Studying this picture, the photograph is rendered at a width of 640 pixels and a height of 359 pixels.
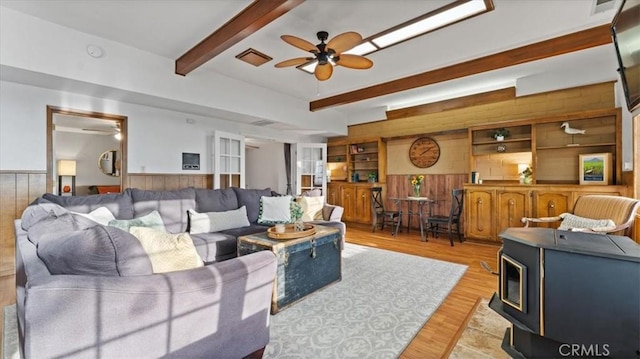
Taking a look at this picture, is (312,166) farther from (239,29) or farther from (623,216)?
(623,216)

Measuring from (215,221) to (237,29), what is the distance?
2186 millimetres

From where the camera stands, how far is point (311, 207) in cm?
430

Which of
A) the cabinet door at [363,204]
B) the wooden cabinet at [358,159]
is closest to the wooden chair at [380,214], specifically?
the cabinet door at [363,204]

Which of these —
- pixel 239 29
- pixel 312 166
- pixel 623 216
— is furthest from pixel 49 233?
pixel 312 166

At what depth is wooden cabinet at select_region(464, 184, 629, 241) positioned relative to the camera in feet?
12.9

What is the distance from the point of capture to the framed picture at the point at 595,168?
151 inches

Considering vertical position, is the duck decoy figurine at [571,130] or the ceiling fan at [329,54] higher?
the ceiling fan at [329,54]

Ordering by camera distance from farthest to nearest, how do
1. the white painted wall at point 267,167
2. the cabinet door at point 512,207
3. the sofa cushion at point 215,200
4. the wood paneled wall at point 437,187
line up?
1. the white painted wall at point 267,167
2. the wood paneled wall at point 437,187
3. the cabinet door at point 512,207
4. the sofa cushion at point 215,200

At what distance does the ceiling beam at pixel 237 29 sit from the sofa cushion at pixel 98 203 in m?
1.81

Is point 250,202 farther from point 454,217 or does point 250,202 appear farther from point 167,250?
point 454,217

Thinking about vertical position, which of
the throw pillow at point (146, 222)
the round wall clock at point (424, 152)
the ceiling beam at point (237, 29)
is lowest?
the throw pillow at point (146, 222)

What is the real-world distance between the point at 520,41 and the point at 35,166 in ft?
19.3

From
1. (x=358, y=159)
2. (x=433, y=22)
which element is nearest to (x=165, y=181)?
(x=433, y=22)

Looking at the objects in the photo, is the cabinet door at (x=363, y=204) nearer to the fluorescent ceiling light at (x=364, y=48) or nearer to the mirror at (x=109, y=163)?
the fluorescent ceiling light at (x=364, y=48)
